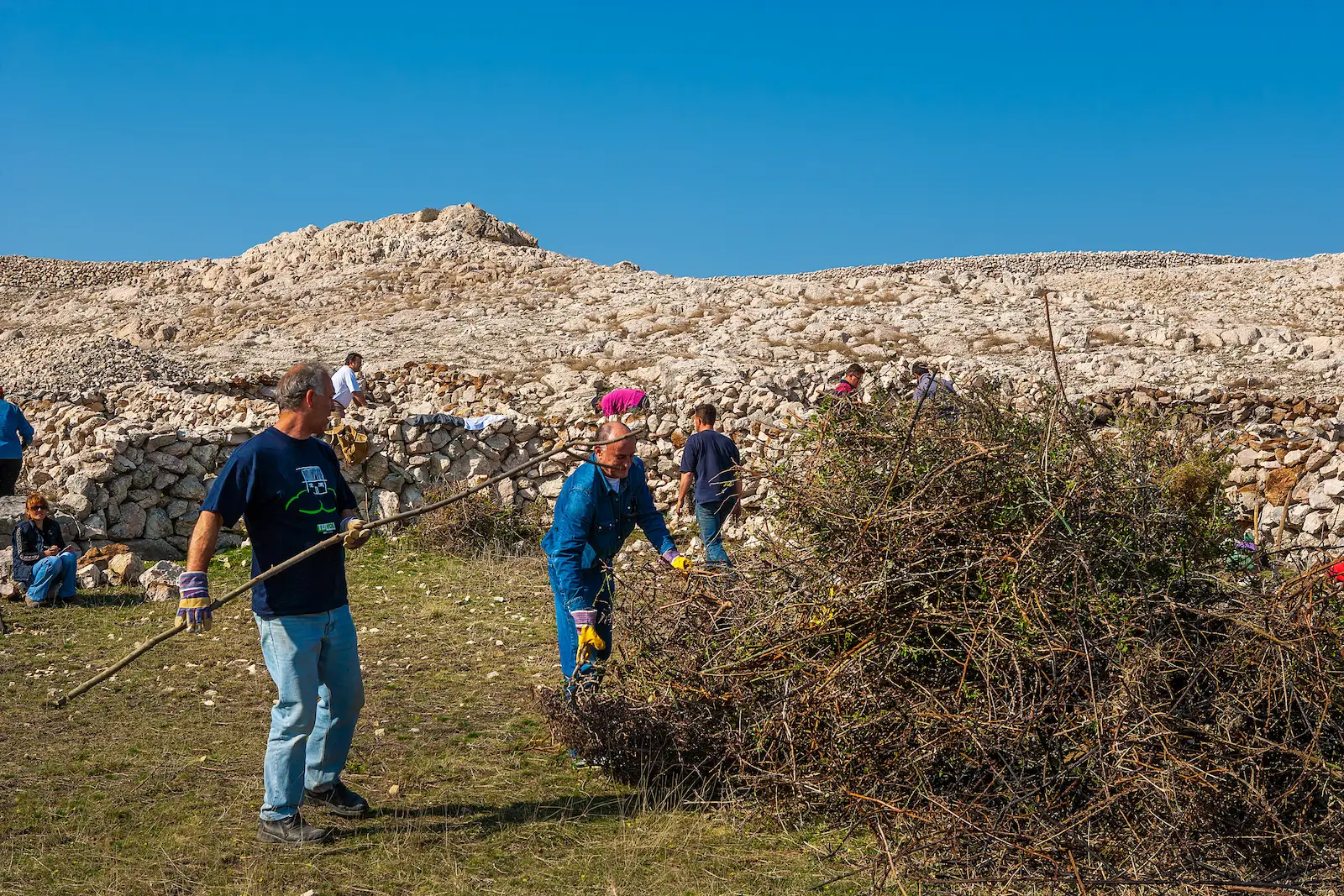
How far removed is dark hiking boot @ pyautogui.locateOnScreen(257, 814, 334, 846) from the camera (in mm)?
3801

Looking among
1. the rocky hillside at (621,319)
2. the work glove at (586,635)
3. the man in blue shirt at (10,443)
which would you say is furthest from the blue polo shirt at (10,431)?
the work glove at (586,635)

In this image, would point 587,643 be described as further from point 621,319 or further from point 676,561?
point 621,319

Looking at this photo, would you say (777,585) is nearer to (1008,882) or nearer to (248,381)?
(1008,882)

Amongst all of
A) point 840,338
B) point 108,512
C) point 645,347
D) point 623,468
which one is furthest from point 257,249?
point 623,468

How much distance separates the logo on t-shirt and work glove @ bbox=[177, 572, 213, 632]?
0.40 m

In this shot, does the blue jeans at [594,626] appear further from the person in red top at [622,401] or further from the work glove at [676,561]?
the person in red top at [622,401]

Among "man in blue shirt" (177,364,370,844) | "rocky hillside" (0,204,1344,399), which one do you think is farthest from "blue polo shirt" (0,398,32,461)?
"man in blue shirt" (177,364,370,844)

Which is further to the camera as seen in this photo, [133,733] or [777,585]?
[133,733]

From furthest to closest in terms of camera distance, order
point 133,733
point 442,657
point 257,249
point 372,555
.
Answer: point 257,249, point 372,555, point 442,657, point 133,733

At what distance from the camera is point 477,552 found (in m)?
10.1

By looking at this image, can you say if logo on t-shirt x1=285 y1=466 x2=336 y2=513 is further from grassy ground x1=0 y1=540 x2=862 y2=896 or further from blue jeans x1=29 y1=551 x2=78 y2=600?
blue jeans x1=29 y1=551 x2=78 y2=600

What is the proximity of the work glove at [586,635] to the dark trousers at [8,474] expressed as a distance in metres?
8.42

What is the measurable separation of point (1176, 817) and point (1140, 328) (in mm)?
15332

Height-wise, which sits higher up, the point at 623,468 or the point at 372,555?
the point at 623,468
